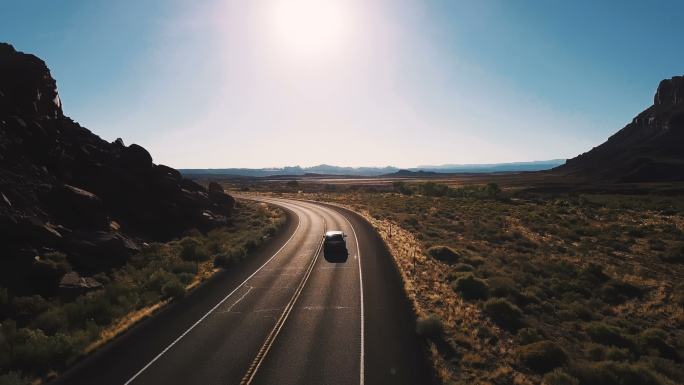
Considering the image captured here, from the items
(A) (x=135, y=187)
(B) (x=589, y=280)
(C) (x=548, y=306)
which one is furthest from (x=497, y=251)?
(A) (x=135, y=187)

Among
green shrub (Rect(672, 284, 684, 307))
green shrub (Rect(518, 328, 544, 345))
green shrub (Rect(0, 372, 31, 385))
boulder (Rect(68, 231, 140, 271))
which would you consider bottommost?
green shrub (Rect(672, 284, 684, 307))

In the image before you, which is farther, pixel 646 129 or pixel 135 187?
pixel 646 129

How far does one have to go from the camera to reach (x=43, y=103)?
4041 cm

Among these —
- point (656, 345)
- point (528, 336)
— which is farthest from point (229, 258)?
point (656, 345)

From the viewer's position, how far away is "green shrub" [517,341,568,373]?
15.5 meters

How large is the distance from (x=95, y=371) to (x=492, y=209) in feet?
204

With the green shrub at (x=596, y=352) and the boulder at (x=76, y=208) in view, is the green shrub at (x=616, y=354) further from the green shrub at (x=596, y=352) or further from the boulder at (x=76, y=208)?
the boulder at (x=76, y=208)

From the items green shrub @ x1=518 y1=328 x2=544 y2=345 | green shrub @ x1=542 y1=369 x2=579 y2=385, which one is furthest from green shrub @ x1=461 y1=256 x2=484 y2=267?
green shrub @ x1=542 y1=369 x2=579 y2=385

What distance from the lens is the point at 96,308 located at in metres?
21.5

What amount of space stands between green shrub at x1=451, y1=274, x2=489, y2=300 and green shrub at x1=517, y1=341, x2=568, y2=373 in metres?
7.63

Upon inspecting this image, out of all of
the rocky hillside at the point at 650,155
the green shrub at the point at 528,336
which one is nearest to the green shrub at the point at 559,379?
the green shrub at the point at 528,336

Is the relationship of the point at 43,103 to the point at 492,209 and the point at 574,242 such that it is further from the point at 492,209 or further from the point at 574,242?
the point at 492,209

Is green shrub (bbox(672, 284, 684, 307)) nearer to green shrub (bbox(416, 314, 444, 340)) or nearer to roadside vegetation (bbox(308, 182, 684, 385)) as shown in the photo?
roadside vegetation (bbox(308, 182, 684, 385))

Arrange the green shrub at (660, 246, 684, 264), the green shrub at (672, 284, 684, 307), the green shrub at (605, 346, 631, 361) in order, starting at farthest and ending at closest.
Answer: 1. the green shrub at (660, 246, 684, 264)
2. the green shrub at (672, 284, 684, 307)
3. the green shrub at (605, 346, 631, 361)
